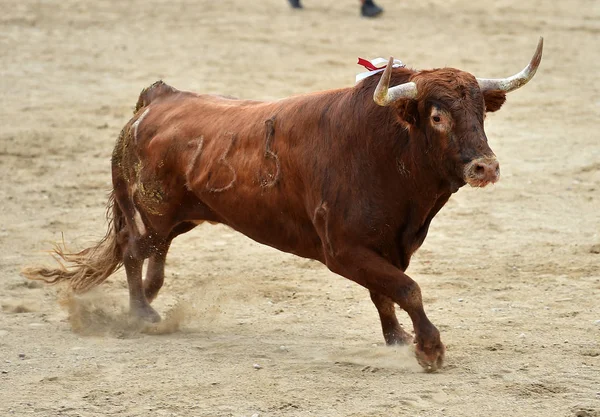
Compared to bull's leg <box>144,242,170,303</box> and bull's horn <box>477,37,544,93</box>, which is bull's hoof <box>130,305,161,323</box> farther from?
bull's horn <box>477,37,544,93</box>

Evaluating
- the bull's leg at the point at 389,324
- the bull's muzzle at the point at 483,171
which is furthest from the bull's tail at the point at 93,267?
the bull's muzzle at the point at 483,171

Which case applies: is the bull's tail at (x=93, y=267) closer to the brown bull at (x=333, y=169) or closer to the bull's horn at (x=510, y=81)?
the brown bull at (x=333, y=169)

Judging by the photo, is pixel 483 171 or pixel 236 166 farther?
pixel 236 166

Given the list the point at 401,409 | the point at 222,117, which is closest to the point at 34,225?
the point at 222,117

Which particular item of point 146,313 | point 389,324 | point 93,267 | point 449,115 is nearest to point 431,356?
point 389,324

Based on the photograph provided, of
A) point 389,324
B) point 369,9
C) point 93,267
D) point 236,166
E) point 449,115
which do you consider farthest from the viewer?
point 369,9

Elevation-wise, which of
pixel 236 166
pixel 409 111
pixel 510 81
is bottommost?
pixel 236 166

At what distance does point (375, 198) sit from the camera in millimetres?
5625

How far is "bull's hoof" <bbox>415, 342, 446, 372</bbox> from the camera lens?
549 cm

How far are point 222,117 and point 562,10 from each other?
458 inches

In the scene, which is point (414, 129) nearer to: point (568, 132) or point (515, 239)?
point (515, 239)

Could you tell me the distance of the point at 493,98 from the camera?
18.9 ft

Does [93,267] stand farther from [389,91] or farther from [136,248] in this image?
[389,91]

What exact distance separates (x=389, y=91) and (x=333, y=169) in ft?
1.78
